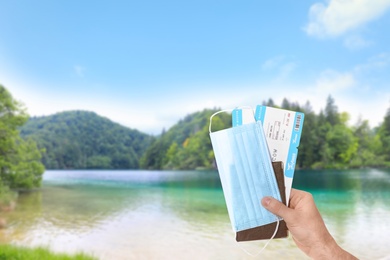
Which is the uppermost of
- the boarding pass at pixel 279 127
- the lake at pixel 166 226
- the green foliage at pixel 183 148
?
the green foliage at pixel 183 148

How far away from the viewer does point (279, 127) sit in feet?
3.33

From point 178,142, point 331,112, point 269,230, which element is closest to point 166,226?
point 269,230

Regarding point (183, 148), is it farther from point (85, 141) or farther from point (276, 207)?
point (276, 207)

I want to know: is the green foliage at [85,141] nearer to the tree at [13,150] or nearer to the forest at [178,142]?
the forest at [178,142]

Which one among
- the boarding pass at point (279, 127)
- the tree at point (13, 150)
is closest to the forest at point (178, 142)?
the tree at point (13, 150)

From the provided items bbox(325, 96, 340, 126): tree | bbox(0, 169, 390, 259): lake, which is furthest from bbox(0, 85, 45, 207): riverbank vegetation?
bbox(325, 96, 340, 126): tree

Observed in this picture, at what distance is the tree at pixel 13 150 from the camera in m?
12.5

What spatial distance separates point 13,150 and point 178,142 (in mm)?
22006

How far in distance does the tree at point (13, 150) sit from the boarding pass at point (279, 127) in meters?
12.9

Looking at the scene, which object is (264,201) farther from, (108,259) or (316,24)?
(316,24)

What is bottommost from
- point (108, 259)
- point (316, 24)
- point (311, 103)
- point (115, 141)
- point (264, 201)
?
point (108, 259)

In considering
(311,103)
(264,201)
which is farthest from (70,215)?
(311,103)

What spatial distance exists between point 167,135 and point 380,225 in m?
27.9

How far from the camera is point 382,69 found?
2838 centimetres
